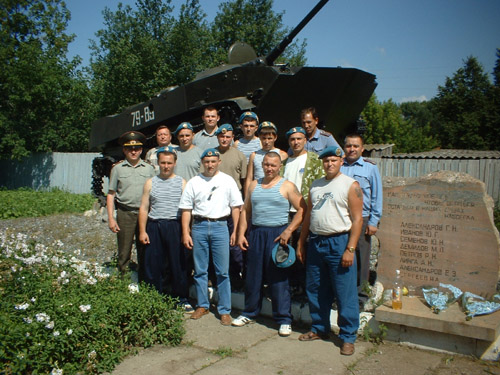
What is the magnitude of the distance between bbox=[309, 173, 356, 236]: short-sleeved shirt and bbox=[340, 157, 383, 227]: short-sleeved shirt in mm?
578

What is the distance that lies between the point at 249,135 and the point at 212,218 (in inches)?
49.0

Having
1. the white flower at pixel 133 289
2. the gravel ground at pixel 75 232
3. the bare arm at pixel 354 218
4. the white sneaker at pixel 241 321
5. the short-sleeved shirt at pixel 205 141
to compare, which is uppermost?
the short-sleeved shirt at pixel 205 141

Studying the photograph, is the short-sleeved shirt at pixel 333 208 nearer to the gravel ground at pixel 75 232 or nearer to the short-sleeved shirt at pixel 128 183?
the short-sleeved shirt at pixel 128 183

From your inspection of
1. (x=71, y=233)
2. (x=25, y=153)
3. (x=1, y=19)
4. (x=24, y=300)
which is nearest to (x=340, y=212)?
(x=24, y=300)

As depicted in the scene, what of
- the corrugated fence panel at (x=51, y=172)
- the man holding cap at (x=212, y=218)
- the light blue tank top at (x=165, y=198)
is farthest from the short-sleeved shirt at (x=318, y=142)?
the corrugated fence panel at (x=51, y=172)

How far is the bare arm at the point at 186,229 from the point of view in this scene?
4.91 metres

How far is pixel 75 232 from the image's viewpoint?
10.5 m

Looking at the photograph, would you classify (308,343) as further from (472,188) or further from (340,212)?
(472,188)

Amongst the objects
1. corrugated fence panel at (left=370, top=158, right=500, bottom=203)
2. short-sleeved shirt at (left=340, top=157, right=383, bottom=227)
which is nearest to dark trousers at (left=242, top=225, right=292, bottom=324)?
short-sleeved shirt at (left=340, top=157, right=383, bottom=227)

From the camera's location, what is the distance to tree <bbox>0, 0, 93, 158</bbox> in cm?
2056

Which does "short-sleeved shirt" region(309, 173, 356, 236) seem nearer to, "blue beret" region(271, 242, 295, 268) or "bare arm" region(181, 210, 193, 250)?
"blue beret" region(271, 242, 295, 268)

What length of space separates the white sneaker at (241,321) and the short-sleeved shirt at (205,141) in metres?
2.15

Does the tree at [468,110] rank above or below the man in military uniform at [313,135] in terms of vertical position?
above

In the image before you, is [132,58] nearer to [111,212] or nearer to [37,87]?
[37,87]
